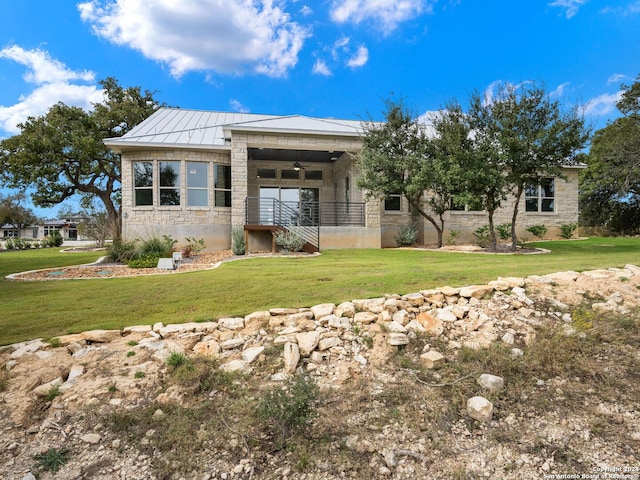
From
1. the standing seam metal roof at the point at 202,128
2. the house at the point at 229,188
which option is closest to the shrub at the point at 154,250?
the house at the point at 229,188

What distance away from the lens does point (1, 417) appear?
285cm

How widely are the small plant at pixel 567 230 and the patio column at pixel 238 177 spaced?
53.6 ft

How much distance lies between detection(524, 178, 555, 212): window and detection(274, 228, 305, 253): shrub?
13329 mm

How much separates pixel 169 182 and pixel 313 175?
7.25 m

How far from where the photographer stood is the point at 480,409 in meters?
2.94

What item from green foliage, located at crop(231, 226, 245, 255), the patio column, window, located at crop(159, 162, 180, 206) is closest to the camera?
green foliage, located at crop(231, 226, 245, 255)

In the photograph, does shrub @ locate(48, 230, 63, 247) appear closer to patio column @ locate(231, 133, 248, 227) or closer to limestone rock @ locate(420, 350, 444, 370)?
patio column @ locate(231, 133, 248, 227)

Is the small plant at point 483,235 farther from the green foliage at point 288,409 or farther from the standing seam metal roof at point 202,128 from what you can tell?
the green foliage at point 288,409

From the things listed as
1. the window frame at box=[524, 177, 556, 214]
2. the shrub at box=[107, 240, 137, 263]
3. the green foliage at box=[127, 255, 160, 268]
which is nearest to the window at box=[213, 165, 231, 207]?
the shrub at box=[107, 240, 137, 263]

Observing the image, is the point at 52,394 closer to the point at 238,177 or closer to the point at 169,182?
the point at 238,177

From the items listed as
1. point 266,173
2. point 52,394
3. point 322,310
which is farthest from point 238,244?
point 52,394

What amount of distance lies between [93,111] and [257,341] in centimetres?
2572

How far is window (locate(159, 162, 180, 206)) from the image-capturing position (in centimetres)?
1406

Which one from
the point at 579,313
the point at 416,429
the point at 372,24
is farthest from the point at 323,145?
the point at 416,429
